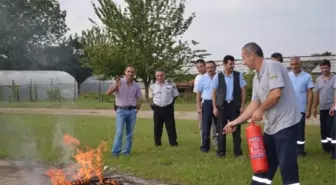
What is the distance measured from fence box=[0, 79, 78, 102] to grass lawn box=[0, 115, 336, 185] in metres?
18.5

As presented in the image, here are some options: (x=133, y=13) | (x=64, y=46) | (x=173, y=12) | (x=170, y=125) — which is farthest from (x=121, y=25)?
(x=170, y=125)

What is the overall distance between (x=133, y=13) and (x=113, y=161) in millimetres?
24718

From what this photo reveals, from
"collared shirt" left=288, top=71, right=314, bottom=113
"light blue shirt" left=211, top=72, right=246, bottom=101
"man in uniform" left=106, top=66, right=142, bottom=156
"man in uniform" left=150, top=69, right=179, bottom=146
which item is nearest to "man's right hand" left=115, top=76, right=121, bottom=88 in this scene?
"man in uniform" left=106, top=66, right=142, bottom=156

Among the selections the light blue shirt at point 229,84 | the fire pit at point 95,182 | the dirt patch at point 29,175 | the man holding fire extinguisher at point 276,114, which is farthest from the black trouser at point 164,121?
the man holding fire extinguisher at point 276,114

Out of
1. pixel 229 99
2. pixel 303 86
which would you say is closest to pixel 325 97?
pixel 303 86

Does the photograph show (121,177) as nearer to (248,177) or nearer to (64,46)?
(248,177)

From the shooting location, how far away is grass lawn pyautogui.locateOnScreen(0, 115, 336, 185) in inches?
279

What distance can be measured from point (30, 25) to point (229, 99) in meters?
4.39

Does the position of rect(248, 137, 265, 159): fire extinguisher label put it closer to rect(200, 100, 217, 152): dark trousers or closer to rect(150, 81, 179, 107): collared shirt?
rect(200, 100, 217, 152): dark trousers

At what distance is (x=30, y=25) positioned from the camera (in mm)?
9773

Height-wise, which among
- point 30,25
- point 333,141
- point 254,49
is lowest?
point 333,141

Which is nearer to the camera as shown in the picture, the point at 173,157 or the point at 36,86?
the point at 173,157

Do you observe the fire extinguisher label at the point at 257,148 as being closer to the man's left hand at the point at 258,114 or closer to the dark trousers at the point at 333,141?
the man's left hand at the point at 258,114

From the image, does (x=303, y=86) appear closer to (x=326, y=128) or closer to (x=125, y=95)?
(x=326, y=128)
